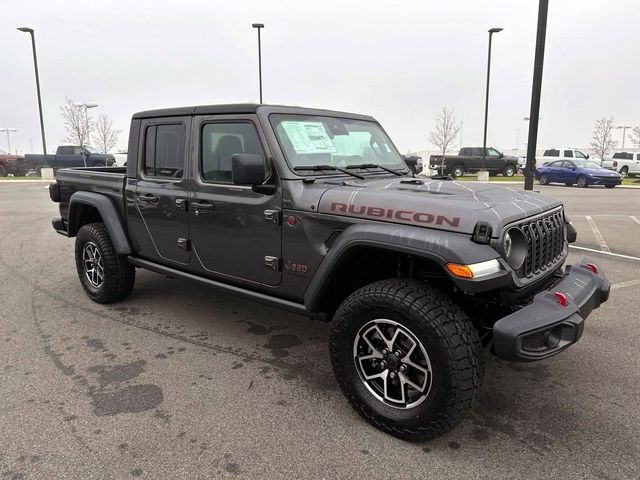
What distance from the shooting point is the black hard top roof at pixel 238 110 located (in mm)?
3482

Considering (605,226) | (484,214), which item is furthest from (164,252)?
(605,226)

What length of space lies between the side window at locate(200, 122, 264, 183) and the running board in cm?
80

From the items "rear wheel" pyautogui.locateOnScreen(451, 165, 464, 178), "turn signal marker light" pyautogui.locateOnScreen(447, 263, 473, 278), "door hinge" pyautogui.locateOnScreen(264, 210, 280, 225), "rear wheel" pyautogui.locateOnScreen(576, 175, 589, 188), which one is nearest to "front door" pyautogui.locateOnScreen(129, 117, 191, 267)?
"door hinge" pyautogui.locateOnScreen(264, 210, 280, 225)

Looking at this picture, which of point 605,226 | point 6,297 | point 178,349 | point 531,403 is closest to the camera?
point 531,403

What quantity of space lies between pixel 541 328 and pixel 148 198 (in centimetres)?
323

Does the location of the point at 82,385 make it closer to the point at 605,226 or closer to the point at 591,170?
the point at 605,226

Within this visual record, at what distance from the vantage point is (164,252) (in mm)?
4219

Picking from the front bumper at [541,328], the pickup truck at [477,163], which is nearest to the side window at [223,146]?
the front bumper at [541,328]

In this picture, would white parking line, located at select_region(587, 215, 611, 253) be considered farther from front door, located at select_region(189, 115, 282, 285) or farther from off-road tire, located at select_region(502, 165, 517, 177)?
off-road tire, located at select_region(502, 165, 517, 177)

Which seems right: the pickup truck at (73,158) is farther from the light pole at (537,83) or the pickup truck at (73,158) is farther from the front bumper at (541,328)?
the front bumper at (541,328)

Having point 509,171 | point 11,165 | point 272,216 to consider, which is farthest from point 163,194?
point 11,165

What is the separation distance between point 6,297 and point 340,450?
14.1 ft

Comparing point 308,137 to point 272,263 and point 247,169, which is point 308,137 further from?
point 272,263

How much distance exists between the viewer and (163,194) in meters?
4.07
